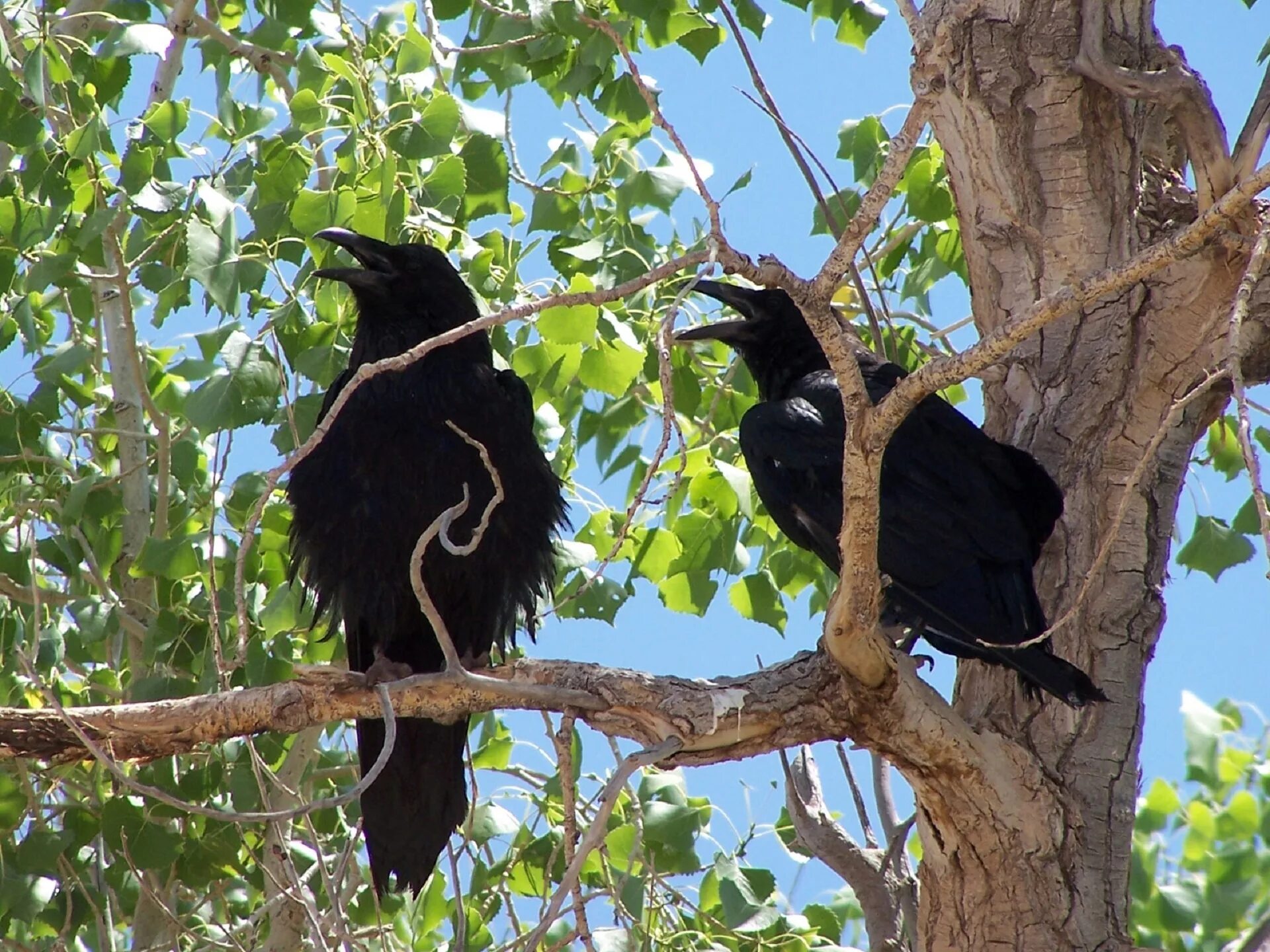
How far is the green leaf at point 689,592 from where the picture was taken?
401cm

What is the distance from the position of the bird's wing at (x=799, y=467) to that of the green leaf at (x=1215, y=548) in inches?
48.1

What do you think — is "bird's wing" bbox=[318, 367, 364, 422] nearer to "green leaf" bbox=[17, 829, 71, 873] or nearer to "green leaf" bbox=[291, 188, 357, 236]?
"green leaf" bbox=[291, 188, 357, 236]

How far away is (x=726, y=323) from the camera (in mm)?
3986

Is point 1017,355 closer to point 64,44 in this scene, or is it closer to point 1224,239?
point 1224,239

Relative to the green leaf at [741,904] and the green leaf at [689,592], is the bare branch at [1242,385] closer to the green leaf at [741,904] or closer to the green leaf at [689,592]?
the green leaf at [741,904]

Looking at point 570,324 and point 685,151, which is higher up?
point 570,324

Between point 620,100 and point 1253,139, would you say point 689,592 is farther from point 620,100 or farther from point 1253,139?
point 1253,139

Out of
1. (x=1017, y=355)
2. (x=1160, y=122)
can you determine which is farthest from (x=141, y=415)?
(x=1160, y=122)

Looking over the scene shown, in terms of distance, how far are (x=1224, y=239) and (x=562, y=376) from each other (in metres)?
1.84

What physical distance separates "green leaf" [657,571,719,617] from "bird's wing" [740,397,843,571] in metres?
0.63

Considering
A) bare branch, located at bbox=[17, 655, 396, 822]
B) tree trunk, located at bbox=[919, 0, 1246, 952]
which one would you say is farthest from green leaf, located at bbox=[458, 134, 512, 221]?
bare branch, located at bbox=[17, 655, 396, 822]

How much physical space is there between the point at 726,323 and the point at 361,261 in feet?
3.33

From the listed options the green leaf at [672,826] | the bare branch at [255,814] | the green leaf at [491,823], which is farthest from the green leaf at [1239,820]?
the bare branch at [255,814]

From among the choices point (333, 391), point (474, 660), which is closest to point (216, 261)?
point (333, 391)
